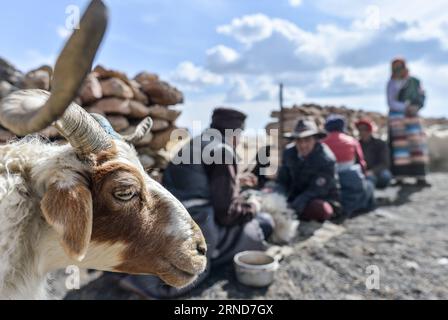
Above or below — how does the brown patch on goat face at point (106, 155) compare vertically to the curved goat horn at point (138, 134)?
below

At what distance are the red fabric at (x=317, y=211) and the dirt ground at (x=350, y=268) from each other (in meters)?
0.15

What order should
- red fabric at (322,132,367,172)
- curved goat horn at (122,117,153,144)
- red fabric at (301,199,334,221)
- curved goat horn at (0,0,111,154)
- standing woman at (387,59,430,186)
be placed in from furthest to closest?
standing woman at (387,59,430,186), red fabric at (322,132,367,172), red fabric at (301,199,334,221), curved goat horn at (122,117,153,144), curved goat horn at (0,0,111,154)

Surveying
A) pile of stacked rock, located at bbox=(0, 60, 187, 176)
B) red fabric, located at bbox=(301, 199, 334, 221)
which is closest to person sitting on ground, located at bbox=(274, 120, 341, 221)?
red fabric, located at bbox=(301, 199, 334, 221)

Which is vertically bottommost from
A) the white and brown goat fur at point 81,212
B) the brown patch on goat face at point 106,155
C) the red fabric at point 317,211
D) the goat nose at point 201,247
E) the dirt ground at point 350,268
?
the dirt ground at point 350,268

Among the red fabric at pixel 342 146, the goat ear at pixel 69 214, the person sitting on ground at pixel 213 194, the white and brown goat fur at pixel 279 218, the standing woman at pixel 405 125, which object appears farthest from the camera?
the standing woman at pixel 405 125

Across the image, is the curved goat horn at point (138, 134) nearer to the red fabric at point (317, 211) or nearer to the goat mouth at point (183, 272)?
the goat mouth at point (183, 272)

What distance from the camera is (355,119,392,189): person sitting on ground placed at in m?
9.10

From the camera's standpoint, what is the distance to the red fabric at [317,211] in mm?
Answer: 6062

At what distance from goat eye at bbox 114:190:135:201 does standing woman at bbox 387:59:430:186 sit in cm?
896

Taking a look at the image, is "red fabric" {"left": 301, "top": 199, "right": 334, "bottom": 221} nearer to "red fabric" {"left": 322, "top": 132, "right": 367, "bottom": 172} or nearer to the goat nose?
"red fabric" {"left": 322, "top": 132, "right": 367, "bottom": 172}

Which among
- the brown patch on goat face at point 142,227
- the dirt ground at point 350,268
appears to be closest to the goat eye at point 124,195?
the brown patch on goat face at point 142,227

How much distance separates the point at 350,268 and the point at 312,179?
2.04m

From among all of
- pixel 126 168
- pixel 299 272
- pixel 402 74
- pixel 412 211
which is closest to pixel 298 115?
pixel 402 74
